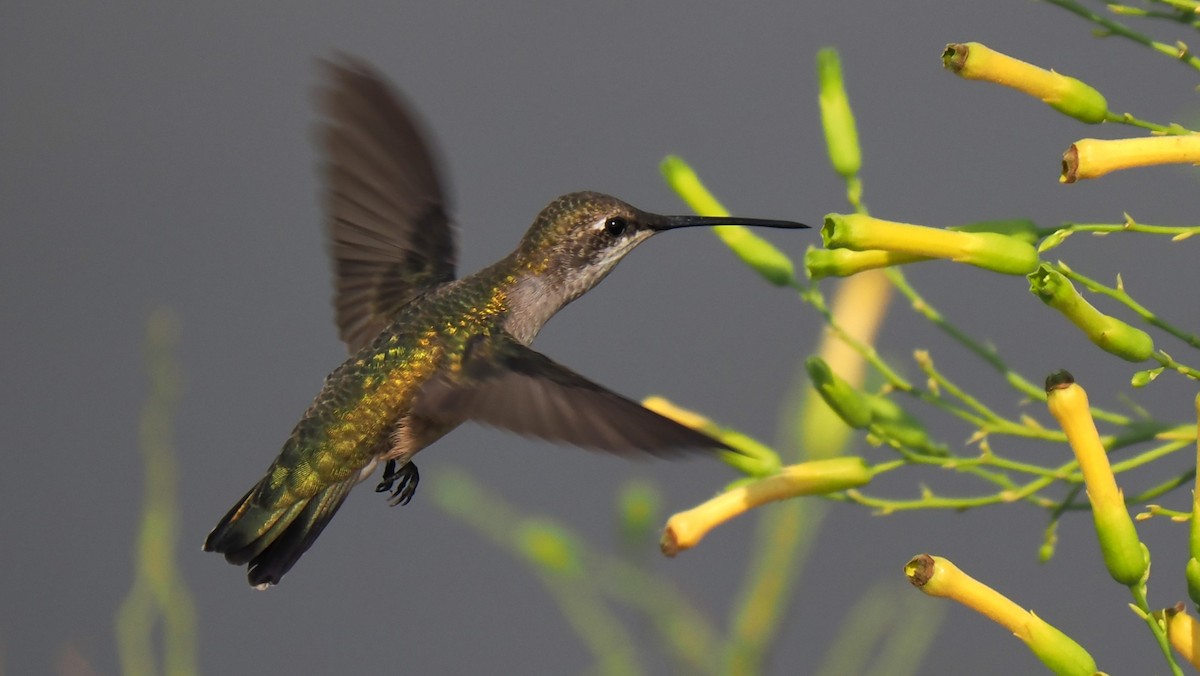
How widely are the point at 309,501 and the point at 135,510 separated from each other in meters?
2.11

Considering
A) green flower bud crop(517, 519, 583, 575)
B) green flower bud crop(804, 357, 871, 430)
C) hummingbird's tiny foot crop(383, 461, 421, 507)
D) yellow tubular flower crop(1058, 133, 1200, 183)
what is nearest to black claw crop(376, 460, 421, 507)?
hummingbird's tiny foot crop(383, 461, 421, 507)

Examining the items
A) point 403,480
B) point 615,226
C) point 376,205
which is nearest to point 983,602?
point 615,226

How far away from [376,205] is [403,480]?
291 mm

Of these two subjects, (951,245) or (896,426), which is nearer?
(951,245)

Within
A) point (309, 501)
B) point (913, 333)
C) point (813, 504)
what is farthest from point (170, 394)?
point (913, 333)

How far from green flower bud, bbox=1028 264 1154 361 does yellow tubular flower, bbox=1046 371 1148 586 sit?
0.05m

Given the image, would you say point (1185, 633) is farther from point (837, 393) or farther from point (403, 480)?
point (403, 480)

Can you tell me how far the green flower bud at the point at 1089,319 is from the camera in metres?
0.90

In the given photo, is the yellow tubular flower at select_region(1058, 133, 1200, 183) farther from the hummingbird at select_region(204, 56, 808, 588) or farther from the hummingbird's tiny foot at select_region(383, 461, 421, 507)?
the hummingbird's tiny foot at select_region(383, 461, 421, 507)

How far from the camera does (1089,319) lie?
0.95m

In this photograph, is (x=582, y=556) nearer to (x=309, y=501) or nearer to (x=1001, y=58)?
(x=309, y=501)

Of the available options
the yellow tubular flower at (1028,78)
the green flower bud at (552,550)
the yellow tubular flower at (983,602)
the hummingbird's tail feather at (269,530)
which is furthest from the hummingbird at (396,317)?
the yellow tubular flower at (983,602)

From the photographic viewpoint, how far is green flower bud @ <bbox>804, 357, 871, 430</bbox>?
1.11 m

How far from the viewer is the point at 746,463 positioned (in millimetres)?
1127
